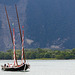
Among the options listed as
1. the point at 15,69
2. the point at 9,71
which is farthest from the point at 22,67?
the point at 9,71

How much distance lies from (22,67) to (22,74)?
3788mm

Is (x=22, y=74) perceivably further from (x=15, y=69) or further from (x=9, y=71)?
(x=9, y=71)

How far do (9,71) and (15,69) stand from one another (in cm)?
A: 650

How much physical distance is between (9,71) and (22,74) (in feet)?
36.5

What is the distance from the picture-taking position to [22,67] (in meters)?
73.3

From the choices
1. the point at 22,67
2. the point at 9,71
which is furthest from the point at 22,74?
the point at 9,71

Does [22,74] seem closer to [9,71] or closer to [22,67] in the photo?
[22,67]

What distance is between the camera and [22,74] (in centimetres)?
6981

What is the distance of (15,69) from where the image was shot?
7406cm

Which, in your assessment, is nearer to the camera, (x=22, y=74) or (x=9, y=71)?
(x=22, y=74)

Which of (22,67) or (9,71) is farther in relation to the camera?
(9,71)

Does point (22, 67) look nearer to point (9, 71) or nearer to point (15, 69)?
point (15, 69)

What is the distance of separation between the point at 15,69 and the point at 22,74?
484 centimetres
